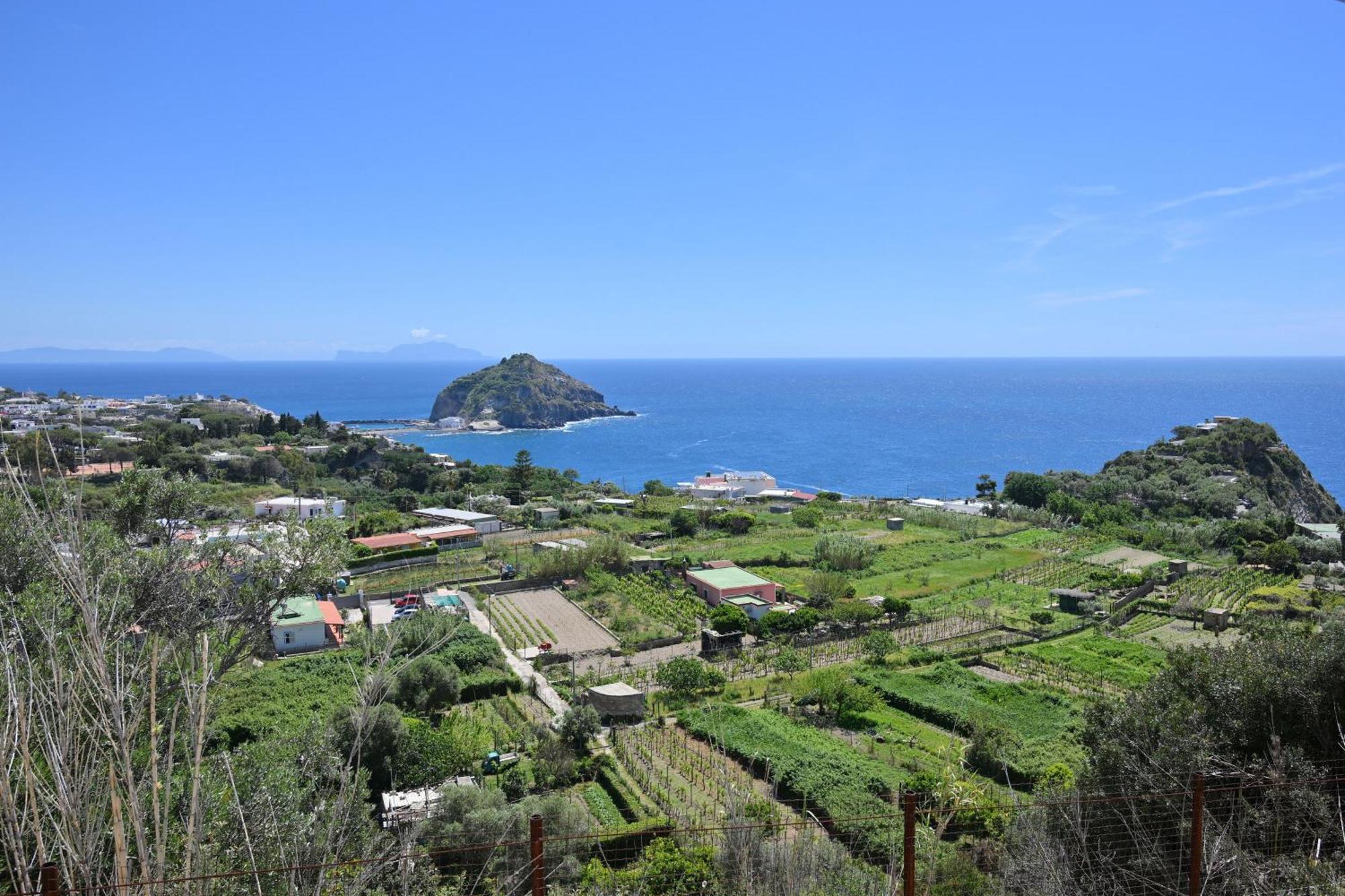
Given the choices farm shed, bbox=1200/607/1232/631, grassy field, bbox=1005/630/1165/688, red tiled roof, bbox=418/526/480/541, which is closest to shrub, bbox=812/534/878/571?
grassy field, bbox=1005/630/1165/688

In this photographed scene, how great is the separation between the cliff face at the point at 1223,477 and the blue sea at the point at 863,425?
8873 mm

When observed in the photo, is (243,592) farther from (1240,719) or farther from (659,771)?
(1240,719)

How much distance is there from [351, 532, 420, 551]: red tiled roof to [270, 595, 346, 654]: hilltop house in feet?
22.8

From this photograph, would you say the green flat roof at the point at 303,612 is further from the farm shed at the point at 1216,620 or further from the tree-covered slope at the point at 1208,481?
the tree-covered slope at the point at 1208,481

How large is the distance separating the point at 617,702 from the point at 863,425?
258ft

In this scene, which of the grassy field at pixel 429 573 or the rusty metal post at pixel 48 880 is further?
the grassy field at pixel 429 573

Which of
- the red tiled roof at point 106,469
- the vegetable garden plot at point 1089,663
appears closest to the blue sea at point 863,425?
the red tiled roof at point 106,469

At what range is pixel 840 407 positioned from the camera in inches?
4392

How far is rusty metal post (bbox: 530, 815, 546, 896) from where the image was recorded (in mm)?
3232

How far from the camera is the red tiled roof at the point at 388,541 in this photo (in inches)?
981

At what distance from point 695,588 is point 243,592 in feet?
48.4

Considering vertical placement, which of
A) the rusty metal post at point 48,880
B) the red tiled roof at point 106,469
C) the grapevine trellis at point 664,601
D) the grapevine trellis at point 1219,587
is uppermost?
the rusty metal post at point 48,880

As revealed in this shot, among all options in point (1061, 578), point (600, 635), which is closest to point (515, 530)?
point (600, 635)

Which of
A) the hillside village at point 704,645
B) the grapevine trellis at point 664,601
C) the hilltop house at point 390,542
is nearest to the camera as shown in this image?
the hillside village at point 704,645
